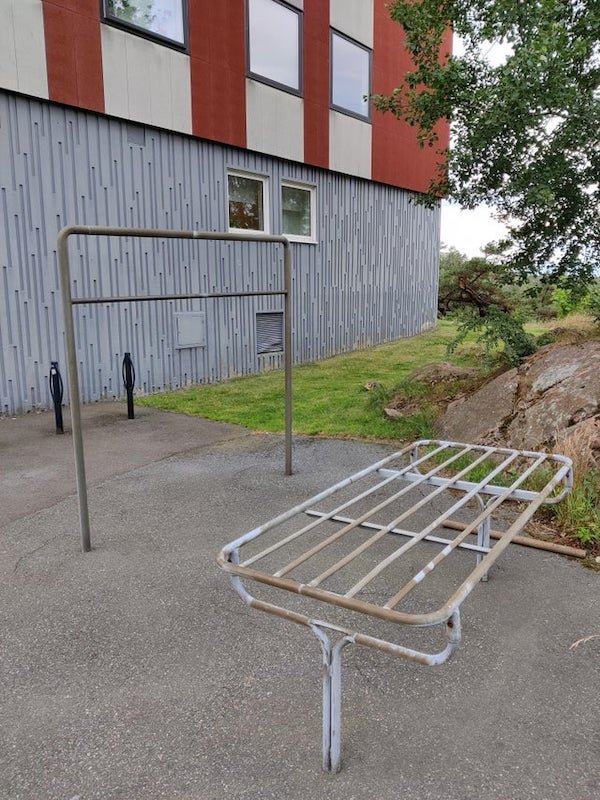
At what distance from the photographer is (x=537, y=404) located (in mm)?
5160

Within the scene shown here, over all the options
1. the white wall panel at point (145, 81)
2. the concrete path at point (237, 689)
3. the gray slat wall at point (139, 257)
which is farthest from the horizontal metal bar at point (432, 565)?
the white wall panel at point (145, 81)

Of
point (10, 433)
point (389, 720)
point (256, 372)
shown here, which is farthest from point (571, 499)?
point (256, 372)

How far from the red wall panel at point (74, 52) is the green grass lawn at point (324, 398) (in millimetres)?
3867

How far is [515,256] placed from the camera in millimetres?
7191

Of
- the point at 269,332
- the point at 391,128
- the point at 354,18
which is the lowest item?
the point at 269,332

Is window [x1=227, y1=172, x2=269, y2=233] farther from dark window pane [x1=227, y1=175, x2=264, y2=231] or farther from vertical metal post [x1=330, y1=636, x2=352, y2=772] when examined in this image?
vertical metal post [x1=330, y1=636, x2=352, y2=772]

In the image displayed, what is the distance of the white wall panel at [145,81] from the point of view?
7605 millimetres

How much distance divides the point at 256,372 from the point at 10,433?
4.78 meters

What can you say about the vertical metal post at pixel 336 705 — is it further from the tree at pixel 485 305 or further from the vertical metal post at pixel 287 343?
the tree at pixel 485 305

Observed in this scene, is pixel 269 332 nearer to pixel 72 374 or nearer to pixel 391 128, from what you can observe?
pixel 391 128

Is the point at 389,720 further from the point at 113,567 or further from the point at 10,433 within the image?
the point at 10,433

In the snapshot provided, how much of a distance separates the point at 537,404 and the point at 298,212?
7.31 meters

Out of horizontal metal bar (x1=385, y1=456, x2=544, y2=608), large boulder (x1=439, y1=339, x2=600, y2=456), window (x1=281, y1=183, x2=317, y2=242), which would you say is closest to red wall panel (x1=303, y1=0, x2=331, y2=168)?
window (x1=281, y1=183, x2=317, y2=242)

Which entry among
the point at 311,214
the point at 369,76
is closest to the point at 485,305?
the point at 369,76
